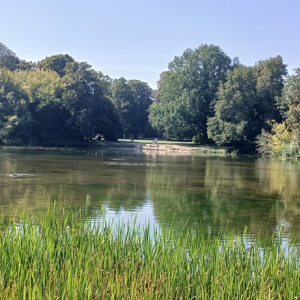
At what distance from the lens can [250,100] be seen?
55688 millimetres

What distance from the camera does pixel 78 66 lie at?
2522 inches

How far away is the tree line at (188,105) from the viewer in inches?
2121

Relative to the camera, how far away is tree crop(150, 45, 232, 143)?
62.8 meters

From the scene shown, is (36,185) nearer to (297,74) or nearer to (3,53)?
(297,74)

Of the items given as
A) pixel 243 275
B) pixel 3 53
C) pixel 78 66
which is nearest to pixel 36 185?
pixel 243 275

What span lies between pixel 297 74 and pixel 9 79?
3349 centimetres

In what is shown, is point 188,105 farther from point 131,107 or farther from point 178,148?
point 131,107

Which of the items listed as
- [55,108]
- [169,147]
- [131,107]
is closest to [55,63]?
[55,108]

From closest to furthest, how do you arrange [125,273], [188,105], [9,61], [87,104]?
[125,273] < [87,104] < [188,105] < [9,61]

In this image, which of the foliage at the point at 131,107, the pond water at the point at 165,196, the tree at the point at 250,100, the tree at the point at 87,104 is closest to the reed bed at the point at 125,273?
the pond water at the point at 165,196

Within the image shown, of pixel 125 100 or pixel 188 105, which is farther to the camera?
pixel 125 100

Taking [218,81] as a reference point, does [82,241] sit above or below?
below

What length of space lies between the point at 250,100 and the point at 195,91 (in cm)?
923

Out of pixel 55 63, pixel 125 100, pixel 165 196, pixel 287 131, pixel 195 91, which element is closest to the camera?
pixel 165 196
